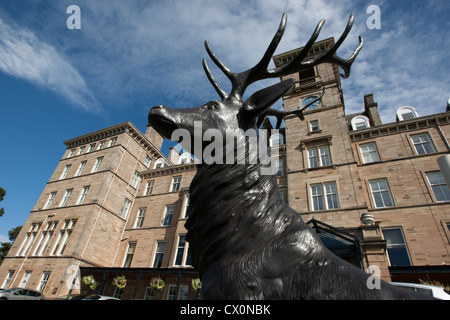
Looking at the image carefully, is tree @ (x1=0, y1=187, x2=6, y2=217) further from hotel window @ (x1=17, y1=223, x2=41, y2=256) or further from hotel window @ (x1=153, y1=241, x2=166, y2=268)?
hotel window @ (x1=153, y1=241, x2=166, y2=268)

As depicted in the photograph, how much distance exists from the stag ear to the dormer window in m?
20.9

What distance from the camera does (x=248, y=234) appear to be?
5.48ft

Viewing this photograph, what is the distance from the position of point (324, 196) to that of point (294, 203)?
1.95 m

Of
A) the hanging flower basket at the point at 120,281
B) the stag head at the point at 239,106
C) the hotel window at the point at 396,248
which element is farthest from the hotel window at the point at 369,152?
the hanging flower basket at the point at 120,281

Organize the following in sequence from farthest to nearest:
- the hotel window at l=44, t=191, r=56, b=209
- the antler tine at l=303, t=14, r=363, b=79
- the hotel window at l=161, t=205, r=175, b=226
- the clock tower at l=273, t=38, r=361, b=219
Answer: the hotel window at l=44, t=191, r=56, b=209
the hotel window at l=161, t=205, r=175, b=226
the clock tower at l=273, t=38, r=361, b=219
the antler tine at l=303, t=14, r=363, b=79

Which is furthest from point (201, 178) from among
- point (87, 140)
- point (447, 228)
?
point (87, 140)

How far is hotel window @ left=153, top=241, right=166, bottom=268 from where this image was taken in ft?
63.9

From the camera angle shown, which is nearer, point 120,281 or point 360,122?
point 120,281

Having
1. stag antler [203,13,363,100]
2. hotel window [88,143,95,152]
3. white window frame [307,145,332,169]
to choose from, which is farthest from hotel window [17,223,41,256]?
stag antler [203,13,363,100]

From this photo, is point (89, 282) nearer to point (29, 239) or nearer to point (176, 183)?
point (29, 239)

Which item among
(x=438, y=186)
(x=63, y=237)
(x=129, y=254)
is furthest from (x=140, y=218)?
(x=438, y=186)

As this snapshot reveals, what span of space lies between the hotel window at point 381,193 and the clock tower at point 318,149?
1.76 meters

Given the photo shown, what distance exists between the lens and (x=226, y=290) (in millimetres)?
1349
